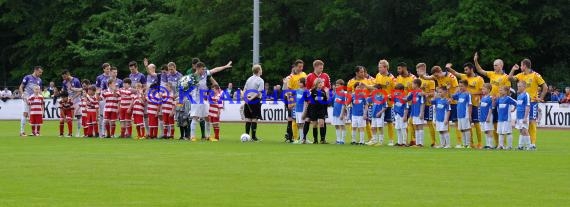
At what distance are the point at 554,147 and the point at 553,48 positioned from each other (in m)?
32.2

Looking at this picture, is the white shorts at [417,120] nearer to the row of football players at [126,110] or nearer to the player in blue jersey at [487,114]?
the player in blue jersey at [487,114]

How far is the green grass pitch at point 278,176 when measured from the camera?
13.8 meters

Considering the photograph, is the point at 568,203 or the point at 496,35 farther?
the point at 496,35

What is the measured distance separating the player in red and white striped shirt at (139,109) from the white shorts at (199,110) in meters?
2.38

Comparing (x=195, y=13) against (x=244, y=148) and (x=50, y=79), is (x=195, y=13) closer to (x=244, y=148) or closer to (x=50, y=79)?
(x=50, y=79)

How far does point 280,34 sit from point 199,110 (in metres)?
36.0

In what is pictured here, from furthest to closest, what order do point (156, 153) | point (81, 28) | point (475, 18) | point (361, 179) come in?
point (81, 28)
point (475, 18)
point (156, 153)
point (361, 179)

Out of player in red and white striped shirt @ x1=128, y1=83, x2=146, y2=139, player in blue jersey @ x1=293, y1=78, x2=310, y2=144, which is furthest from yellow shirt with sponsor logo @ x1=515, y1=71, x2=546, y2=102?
player in red and white striped shirt @ x1=128, y1=83, x2=146, y2=139

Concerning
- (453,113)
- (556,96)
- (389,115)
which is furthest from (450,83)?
(556,96)

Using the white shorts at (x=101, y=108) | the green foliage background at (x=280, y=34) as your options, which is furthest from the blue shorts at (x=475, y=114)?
the green foliage background at (x=280, y=34)

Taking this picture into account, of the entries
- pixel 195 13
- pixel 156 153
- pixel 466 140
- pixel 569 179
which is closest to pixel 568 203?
pixel 569 179

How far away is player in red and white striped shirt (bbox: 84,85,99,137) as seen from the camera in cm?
3127

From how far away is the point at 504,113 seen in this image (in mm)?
24938

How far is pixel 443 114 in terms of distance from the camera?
25875 mm
